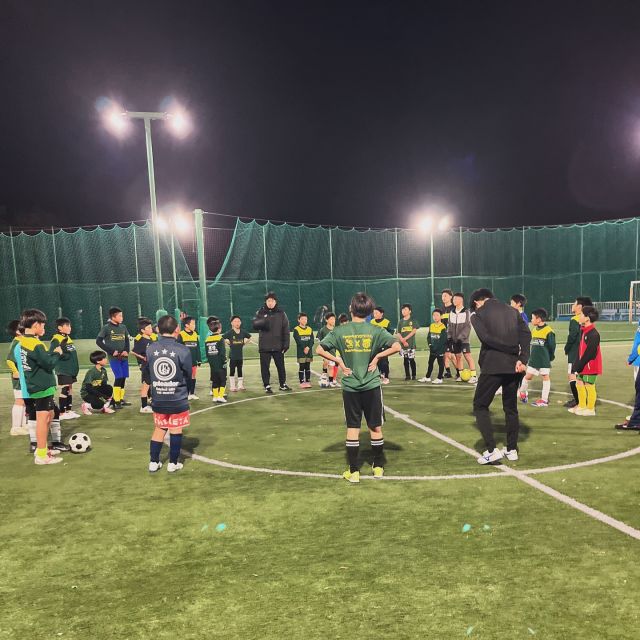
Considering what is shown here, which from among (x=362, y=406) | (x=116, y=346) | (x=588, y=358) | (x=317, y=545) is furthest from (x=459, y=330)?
(x=317, y=545)

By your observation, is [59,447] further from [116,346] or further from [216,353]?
[216,353]

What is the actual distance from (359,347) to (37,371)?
14.8 ft

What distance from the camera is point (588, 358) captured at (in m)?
8.96

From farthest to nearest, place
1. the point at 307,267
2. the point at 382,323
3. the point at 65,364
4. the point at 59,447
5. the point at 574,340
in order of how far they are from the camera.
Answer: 1. the point at 307,267
2. the point at 382,323
3. the point at 65,364
4. the point at 574,340
5. the point at 59,447

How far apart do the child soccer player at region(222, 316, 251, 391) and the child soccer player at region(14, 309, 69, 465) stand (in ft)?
19.0

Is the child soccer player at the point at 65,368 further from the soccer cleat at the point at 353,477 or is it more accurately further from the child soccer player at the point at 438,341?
the child soccer player at the point at 438,341

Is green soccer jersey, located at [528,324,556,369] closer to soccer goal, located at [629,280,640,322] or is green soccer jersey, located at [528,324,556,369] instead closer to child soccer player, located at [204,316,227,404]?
child soccer player, located at [204,316,227,404]

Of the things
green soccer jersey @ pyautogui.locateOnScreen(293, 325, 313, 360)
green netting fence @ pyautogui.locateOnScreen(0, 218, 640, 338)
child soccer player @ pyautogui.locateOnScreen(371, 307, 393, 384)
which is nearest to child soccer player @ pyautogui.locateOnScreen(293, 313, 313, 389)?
green soccer jersey @ pyautogui.locateOnScreen(293, 325, 313, 360)

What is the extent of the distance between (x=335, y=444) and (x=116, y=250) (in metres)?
24.1

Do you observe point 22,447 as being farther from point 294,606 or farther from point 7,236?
point 7,236

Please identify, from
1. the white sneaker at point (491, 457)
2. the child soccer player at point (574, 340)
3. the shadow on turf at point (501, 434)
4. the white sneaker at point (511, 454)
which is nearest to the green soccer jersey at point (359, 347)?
the white sneaker at point (491, 457)

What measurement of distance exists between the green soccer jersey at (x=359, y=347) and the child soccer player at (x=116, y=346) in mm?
6560

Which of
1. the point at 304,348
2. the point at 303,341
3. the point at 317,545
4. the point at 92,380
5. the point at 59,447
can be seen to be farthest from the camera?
the point at 303,341

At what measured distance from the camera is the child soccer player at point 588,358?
8.91 meters
